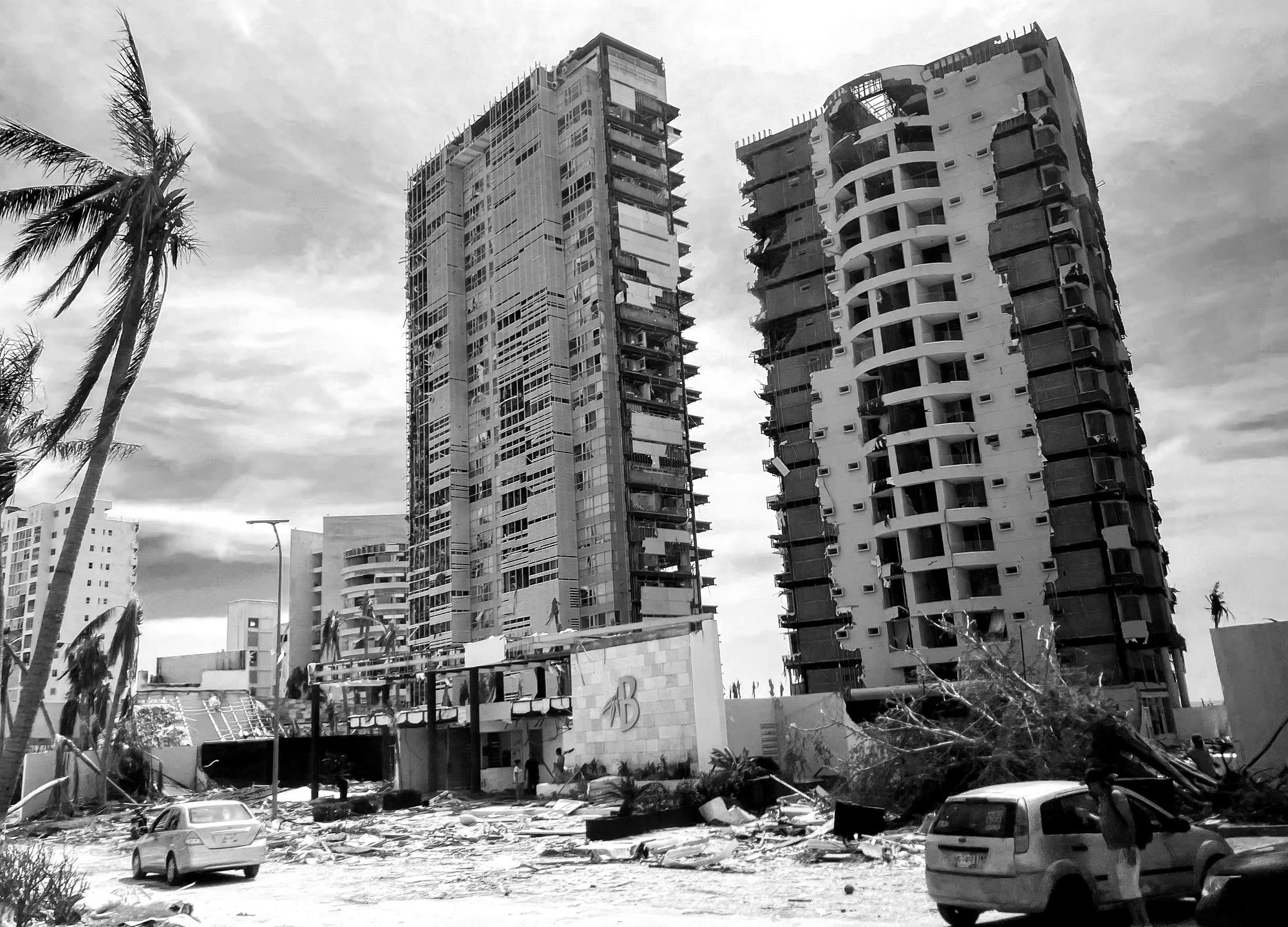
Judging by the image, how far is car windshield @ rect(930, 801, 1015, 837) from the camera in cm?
1220

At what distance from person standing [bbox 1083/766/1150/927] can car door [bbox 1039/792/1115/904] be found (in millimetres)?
1556

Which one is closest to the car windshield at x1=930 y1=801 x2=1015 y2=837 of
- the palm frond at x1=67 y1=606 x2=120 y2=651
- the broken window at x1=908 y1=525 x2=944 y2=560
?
the broken window at x1=908 y1=525 x2=944 y2=560

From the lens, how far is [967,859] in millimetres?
12312

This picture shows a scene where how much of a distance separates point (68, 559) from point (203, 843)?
12.1 meters

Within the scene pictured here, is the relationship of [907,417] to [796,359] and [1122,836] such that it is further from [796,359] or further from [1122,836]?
[1122,836]

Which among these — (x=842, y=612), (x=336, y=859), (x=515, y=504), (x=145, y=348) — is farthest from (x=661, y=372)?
(x=145, y=348)

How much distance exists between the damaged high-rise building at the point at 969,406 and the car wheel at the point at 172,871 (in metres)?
43.0

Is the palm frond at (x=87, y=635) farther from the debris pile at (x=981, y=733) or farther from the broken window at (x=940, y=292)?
the broken window at (x=940, y=292)

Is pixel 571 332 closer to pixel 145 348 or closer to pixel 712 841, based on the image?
pixel 712 841

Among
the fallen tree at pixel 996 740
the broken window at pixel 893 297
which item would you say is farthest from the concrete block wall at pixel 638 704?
the broken window at pixel 893 297

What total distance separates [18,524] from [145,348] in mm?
154749

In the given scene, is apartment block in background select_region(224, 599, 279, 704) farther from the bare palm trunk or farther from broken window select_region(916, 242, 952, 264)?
the bare palm trunk

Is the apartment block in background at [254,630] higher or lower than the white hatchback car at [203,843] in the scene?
higher

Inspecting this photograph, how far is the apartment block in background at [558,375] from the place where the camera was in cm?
7988
